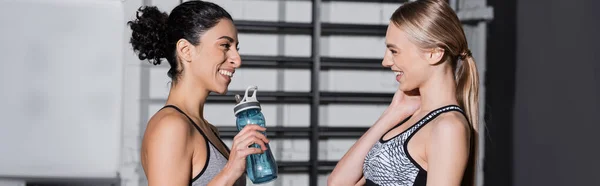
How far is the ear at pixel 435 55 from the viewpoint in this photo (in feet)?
6.39

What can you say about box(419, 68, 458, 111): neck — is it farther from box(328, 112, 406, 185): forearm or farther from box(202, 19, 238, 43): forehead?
box(202, 19, 238, 43): forehead

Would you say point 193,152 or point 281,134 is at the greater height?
point 193,152

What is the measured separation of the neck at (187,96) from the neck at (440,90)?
0.63 meters

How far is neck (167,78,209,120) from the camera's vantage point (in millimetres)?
2084

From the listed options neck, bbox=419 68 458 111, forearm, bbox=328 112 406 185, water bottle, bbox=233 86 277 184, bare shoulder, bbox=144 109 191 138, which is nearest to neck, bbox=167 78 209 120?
bare shoulder, bbox=144 109 191 138

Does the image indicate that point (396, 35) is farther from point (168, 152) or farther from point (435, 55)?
point (168, 152)

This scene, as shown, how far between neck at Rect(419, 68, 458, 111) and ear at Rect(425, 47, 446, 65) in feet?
0.15
